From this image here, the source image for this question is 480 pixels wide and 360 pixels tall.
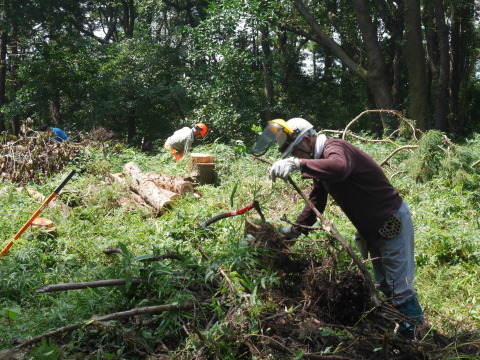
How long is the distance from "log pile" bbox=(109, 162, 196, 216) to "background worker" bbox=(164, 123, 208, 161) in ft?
6.06

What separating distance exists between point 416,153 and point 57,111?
42.2 ft

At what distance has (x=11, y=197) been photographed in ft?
24.6

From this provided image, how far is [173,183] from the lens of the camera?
26.4 feet

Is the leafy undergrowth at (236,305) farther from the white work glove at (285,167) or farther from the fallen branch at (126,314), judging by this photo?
the white work glove at (285,167)

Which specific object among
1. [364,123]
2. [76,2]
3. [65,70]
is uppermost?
[76,2]

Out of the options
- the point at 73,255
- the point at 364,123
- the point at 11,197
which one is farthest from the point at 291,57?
the point at 73,255

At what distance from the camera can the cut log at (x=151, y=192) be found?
731 centimetres

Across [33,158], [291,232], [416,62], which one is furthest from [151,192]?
[416,62]

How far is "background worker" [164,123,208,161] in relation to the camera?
34.7 ft

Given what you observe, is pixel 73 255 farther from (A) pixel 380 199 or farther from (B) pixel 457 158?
(B) pixel 457 158

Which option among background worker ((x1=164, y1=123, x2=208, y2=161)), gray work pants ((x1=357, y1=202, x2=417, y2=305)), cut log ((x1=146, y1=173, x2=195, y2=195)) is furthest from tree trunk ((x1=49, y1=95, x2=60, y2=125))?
gray work pants ((x1=357, y1=202, x2=417, y2=305))

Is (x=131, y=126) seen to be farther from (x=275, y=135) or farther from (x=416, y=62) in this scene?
(x=275, y=135)

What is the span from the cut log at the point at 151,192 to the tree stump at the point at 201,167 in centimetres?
89

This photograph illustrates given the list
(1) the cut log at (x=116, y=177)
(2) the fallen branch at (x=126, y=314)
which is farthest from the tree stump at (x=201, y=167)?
(2) the fallen branch at (x=126, y=314)
